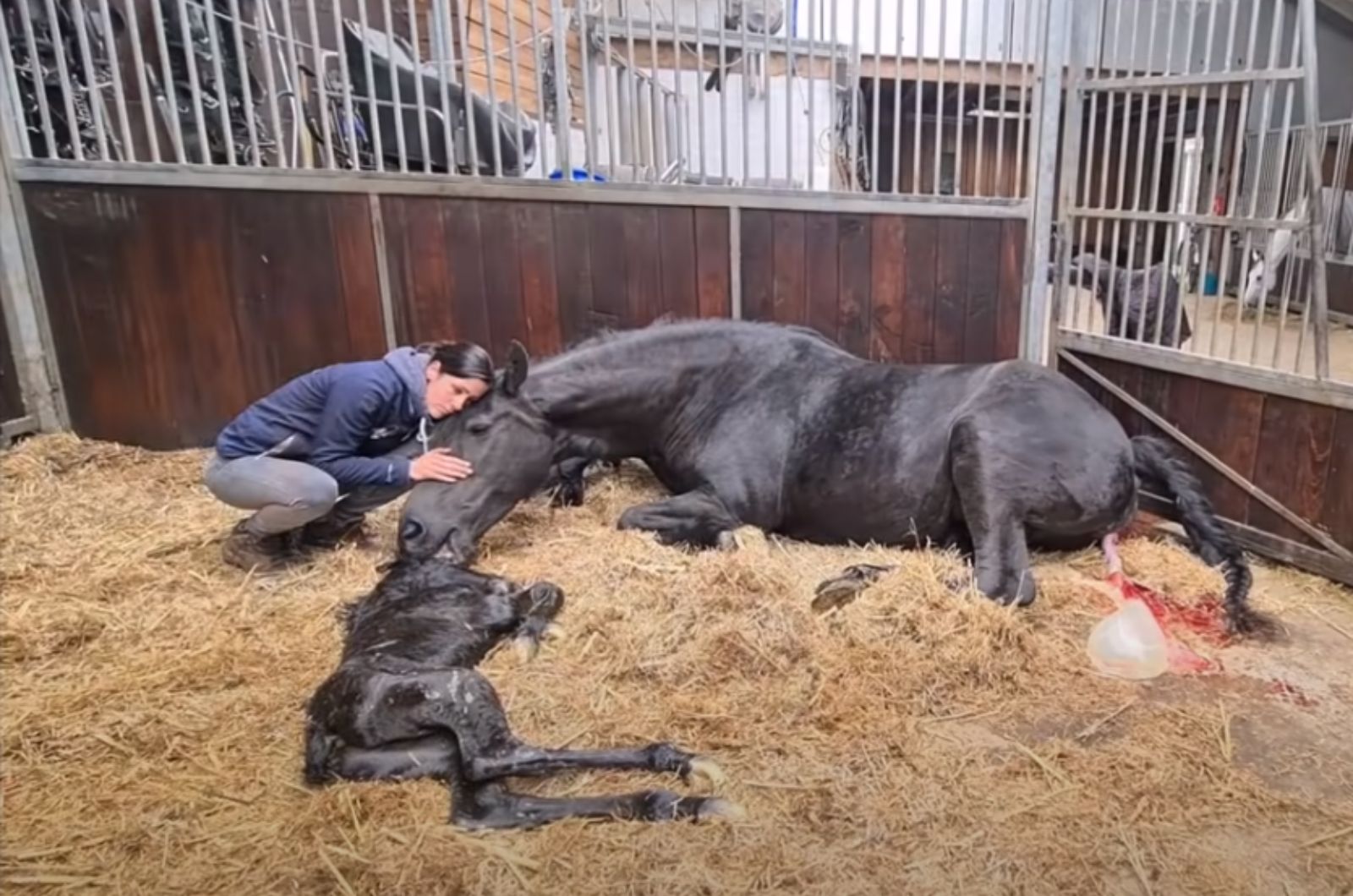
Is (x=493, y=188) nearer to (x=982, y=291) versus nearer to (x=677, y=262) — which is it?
(x=677, y=262)

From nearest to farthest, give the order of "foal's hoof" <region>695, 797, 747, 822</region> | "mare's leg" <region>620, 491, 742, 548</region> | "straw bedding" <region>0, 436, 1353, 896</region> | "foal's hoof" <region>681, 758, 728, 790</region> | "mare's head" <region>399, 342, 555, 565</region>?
1. "straw bedding" <region>0, 436, 1353, 896</region>
2. "foal's hoof" <region>695, 797, 747, 822</region>
3. "foal's hoof" <region>681, 758, 728, 790</region>
4. "mare's head" <region>399, 342, 555, 565</region>
5. "mare's leg" <region>620, 491, 742, 548</region>

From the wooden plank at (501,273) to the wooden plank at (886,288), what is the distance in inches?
69.2

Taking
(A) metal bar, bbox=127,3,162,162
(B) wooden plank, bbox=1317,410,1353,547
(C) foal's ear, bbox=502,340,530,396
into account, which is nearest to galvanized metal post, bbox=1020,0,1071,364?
(B) wooden plank, bbox=1317,410,1353,547

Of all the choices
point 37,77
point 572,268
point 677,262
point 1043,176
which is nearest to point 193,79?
point 37,77

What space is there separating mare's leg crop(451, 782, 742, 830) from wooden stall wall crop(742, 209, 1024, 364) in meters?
3.02

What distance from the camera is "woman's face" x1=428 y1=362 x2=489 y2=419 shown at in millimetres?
3139

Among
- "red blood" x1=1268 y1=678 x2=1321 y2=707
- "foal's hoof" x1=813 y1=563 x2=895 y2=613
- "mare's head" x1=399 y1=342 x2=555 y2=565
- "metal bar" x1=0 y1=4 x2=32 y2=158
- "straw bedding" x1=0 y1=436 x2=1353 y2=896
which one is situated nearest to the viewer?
"straw bedding" x1=0 y1=436 x2=1353 y2=896

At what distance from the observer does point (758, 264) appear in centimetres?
453

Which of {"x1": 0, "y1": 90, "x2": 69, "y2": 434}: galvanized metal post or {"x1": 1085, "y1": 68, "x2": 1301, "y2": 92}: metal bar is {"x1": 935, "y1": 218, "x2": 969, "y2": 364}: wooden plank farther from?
{"x1": 0, "y1": 90, "x2": 69, "y2": 434}: galvanized metal post

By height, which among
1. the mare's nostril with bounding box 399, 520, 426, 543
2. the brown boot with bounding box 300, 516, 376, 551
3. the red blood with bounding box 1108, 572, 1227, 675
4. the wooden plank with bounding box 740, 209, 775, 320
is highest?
the wooden plank with bounding box 740, 209, 775, 320

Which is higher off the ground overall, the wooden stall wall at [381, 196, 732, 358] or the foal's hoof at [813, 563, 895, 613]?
the wooden stall wall at [381, 196, 732, 358]

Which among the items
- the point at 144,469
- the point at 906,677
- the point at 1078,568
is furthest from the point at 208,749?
the point at 1078,568

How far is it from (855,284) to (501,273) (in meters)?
1.76

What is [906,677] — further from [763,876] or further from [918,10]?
[918,10]
